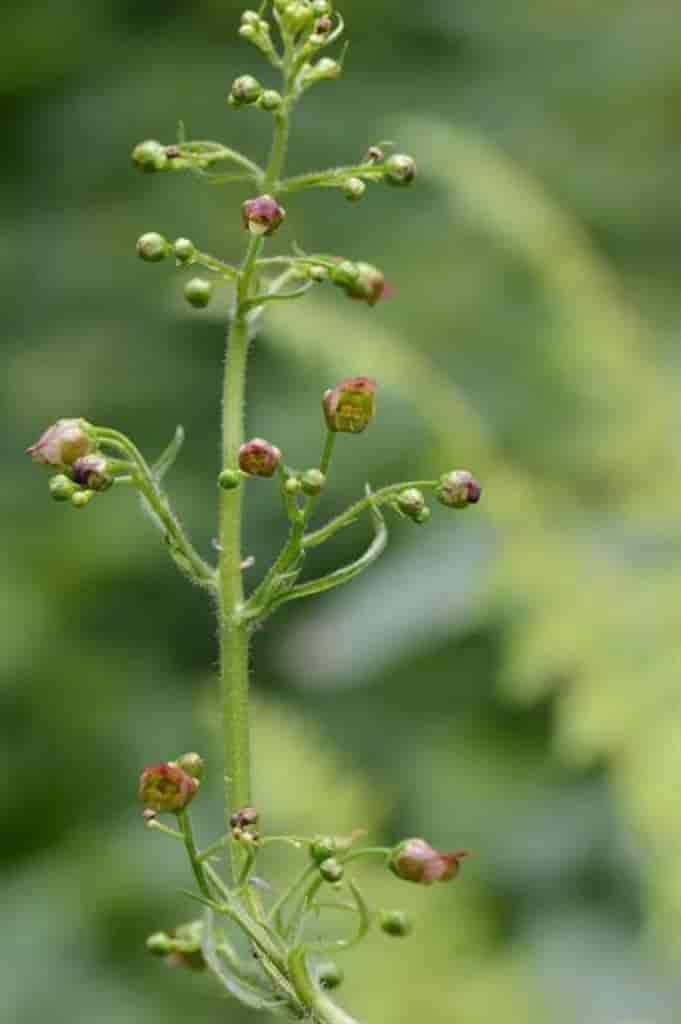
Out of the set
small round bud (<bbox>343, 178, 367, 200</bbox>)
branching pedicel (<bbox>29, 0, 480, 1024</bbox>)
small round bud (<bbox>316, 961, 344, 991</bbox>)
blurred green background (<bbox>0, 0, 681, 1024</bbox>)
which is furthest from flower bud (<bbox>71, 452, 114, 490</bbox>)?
blurred green background (<bbox>0, 0, 681, 1024</bbox>)

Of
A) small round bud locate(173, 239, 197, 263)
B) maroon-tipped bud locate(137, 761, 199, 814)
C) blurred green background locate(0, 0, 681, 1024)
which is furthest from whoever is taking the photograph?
blurred green background locate(0, 0, 681, 1024)

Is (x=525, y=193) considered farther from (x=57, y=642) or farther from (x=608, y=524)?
(x=57, y=642)

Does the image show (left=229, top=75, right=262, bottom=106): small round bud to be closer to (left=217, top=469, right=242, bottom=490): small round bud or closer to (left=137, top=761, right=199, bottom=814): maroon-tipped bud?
(left=217, top=469, right=242, bottom=490): small round bud

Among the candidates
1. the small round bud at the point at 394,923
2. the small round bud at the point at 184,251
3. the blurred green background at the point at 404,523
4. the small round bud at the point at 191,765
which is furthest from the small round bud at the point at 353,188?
the blurred green background at the point at 404,523

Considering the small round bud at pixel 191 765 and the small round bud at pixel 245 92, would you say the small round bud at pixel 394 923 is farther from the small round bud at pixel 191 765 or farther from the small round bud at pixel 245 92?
the small round bud at pixel 245 92

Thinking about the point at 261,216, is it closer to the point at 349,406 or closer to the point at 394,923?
the point at 349,406

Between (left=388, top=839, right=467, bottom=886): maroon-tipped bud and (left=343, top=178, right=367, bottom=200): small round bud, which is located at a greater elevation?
(left=343, top=178, right=367, bottom=200): small round bud

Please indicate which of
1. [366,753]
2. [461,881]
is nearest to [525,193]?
[366,753]
